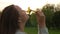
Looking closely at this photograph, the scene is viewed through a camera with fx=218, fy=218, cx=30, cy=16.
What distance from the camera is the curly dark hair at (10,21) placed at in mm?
699

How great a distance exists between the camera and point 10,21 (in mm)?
703

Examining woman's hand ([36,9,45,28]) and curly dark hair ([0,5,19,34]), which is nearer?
curly dark hair ([0,5,19,34])

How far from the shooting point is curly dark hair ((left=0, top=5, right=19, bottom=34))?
70 centimetres

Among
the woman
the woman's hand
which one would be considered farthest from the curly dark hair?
the woman's hand

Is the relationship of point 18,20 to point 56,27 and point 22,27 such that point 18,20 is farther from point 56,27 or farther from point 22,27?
point 56,27

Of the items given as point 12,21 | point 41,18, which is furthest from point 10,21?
point 41,18

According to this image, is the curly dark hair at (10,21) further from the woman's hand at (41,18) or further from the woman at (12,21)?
the woman's hand at (41,18)

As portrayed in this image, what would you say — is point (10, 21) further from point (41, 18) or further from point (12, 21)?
point (41, 18)

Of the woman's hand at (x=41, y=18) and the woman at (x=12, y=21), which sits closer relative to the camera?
the woman at (x=12, y=21)

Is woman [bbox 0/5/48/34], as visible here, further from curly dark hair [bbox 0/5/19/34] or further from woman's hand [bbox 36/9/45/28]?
woman's hand [bbox 36/9/45/28]

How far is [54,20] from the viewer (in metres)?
11.0

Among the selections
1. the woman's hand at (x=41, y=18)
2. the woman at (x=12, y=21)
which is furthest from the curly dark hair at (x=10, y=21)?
the woman's hand at (x=41, y=18)

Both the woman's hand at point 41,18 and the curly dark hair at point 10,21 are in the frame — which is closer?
the curly dark hair at point 10,21

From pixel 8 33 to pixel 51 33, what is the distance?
9.66 metres
